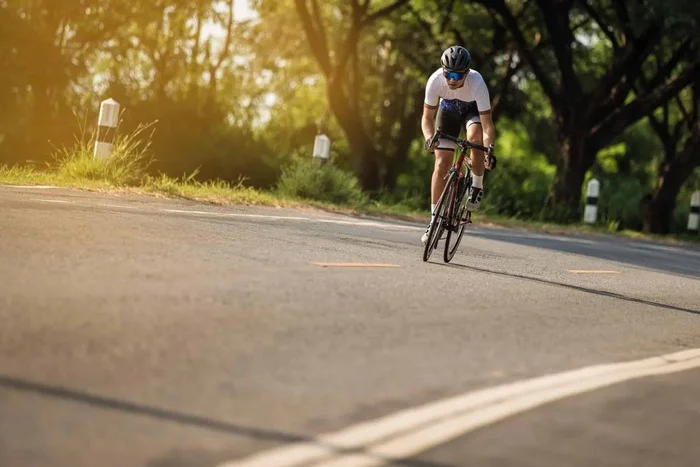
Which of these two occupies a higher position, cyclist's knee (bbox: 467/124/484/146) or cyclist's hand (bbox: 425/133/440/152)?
cyclist's knee (bbox: 467/124/484/146)

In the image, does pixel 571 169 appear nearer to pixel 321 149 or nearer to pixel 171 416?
pixel 321 149

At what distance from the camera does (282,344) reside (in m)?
6.95

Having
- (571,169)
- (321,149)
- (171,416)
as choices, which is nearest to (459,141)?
(171,416)

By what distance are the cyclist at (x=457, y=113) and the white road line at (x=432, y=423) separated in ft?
15.3

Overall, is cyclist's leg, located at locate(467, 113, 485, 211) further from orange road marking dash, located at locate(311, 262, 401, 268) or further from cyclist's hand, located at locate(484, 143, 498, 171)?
orange road marking dash, located at locate(311, 262, 401, 268)

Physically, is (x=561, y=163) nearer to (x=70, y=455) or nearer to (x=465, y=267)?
(x=465, y=267)

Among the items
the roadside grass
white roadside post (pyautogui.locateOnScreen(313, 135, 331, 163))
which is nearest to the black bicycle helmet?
the roadside grass

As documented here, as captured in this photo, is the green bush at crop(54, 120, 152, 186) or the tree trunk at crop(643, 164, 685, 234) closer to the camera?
the green bush at crop(54, 120, 152, 186)

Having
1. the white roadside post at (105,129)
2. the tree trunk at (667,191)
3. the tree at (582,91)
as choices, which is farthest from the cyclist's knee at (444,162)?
the tree trunk at (667,191)

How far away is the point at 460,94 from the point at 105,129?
774cm

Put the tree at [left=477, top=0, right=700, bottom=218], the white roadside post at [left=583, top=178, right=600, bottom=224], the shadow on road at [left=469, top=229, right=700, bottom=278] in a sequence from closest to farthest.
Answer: the shadow on road at [left=469, top=229, right=700, bottom=278]
the white roadside post at [left=583, top=178, right=600, bottom=224]
the tree at [left=477, top=0, right=700, bottom=218]

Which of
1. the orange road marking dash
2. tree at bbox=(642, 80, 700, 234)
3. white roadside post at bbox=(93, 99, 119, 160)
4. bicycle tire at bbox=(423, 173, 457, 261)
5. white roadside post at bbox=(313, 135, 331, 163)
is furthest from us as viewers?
tree at bbox=(642, 80, 700, 234)

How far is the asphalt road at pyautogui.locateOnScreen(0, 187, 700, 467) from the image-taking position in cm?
504

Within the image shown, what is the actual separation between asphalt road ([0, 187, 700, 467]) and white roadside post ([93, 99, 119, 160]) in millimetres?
5243
